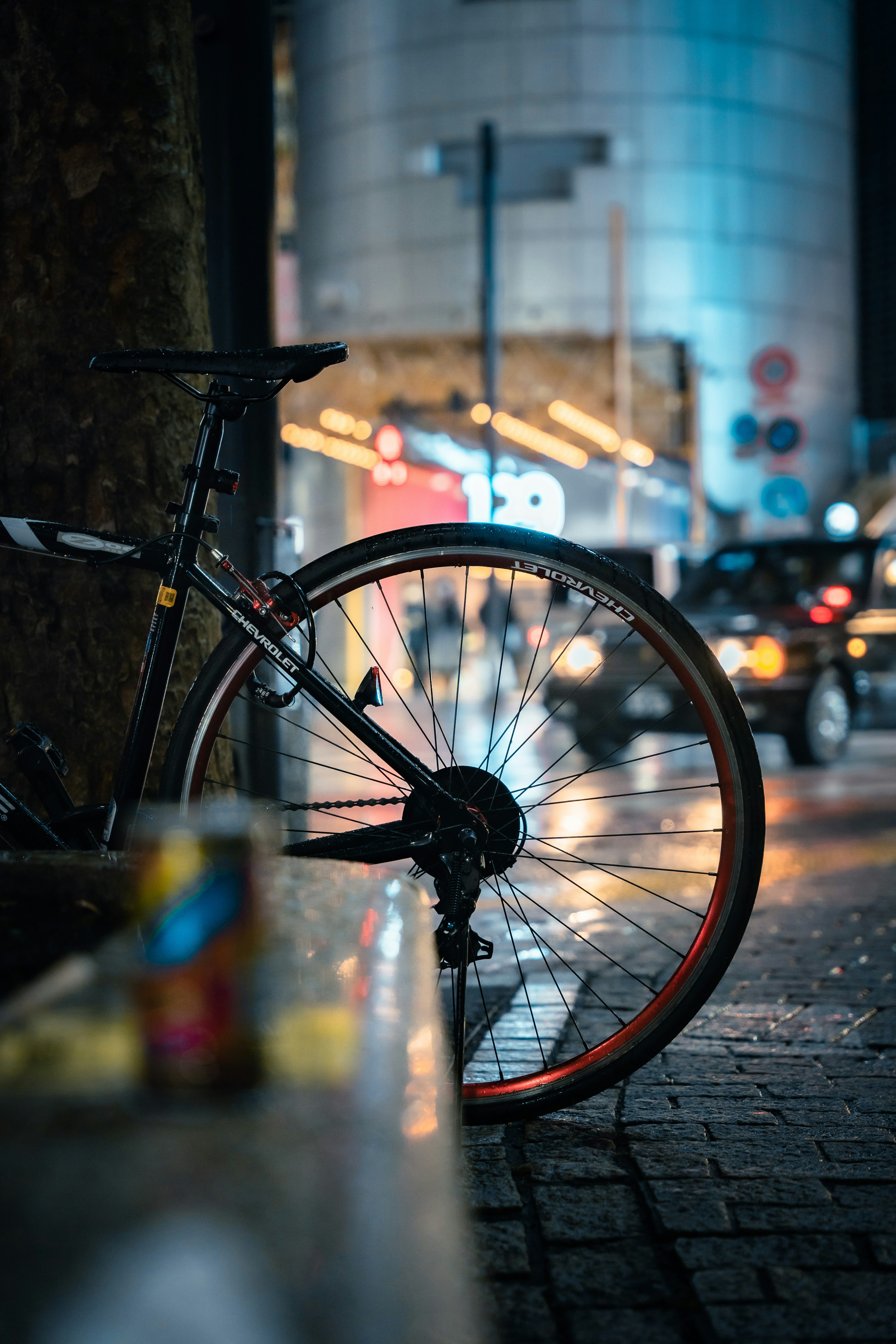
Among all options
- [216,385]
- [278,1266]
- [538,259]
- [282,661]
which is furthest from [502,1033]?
[538,259]

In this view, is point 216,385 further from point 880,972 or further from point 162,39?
point 880,972

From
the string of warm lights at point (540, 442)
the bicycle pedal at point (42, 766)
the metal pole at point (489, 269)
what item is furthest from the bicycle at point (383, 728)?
the string of warm lights at point (540, 442)

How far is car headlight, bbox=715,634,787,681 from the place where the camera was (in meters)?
11.0

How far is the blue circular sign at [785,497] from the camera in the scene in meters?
20.3

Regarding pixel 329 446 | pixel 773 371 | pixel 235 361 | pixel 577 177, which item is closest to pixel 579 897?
pixel 235 361

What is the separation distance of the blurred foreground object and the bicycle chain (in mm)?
1075

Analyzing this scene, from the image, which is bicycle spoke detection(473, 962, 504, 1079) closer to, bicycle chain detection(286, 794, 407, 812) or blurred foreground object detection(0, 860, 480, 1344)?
A: bicycle chain detection(286, 794, 407, 812)

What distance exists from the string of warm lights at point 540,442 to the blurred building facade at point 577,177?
1130 cm

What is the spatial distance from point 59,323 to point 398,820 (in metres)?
1.30

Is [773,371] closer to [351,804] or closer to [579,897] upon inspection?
[579,897]

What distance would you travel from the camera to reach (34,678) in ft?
9.34

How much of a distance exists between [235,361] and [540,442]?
25557 mm

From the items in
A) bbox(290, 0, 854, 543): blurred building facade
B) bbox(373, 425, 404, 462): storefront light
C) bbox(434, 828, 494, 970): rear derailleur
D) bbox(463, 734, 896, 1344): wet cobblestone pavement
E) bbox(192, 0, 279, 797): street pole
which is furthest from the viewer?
bbox(290, 0, 854, 543): blurred building facade

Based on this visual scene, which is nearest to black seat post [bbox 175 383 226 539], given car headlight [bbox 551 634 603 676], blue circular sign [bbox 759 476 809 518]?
car headlight [bbox 551 634 603 676]
